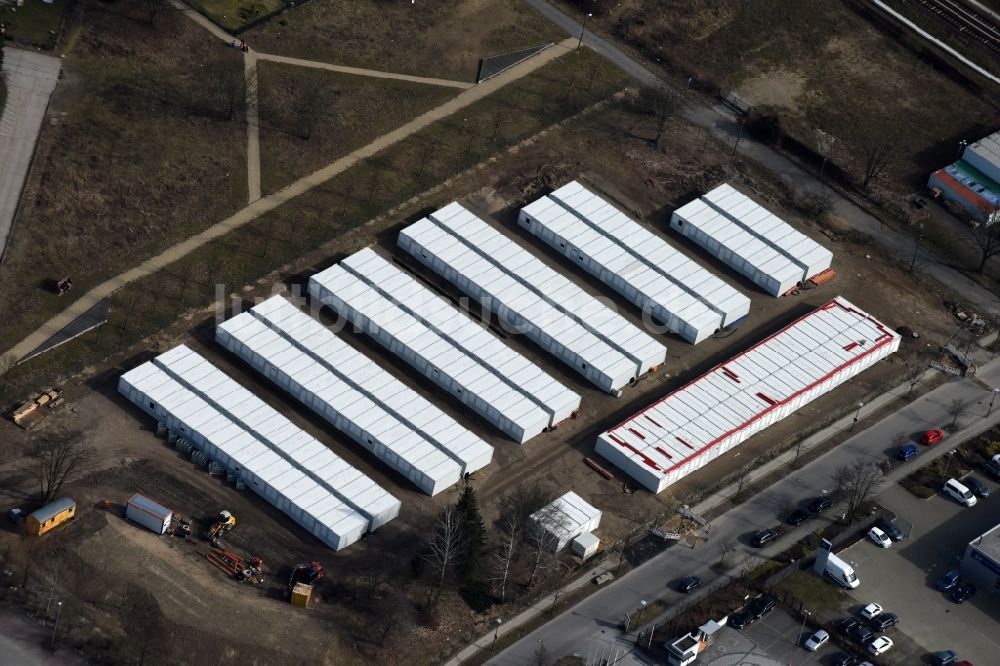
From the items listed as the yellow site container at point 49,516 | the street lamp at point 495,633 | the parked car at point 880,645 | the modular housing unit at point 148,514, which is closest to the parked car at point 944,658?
the parked car at point 880,645

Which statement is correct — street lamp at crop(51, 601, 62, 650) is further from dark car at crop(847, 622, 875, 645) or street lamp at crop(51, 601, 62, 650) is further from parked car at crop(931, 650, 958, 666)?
parked car at crop(931, 650, 958, 666)

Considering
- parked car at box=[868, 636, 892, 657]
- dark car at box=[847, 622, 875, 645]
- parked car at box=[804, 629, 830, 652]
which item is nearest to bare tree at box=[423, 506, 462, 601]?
parked car at box=[804, 629, 830, 652]

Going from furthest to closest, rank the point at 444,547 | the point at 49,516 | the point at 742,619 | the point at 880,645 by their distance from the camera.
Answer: the point at 742,619
the point at 880,645
the point at 444,547
the point at 49,516

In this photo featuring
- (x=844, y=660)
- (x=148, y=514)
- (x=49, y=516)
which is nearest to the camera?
(x=844, y=660)

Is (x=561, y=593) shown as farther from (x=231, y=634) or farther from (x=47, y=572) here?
(x=47, y=572)

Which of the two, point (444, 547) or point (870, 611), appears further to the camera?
point (870, 611)

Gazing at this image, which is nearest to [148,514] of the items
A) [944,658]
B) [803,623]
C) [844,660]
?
[803,623]

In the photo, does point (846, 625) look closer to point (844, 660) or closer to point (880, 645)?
point (880, 645)
